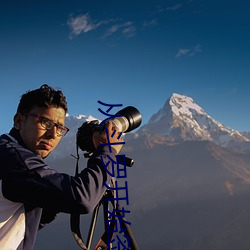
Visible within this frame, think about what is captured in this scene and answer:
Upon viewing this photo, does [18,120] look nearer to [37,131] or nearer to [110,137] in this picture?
[37,131]

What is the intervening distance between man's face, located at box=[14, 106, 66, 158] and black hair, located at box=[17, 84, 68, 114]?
34mm

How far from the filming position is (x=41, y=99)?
76.9 inches

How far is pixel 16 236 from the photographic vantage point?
1575 millimetres

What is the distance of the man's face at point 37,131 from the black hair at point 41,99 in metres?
0.03

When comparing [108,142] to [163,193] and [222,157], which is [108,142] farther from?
[222,157]

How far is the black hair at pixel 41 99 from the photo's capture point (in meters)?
1.94

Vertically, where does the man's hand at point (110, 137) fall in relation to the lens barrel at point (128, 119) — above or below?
below

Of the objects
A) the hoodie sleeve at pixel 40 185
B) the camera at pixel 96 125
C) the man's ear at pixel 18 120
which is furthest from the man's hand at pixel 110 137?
the man's ear at pixel 18 120

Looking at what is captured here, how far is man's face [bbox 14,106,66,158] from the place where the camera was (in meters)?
1.81

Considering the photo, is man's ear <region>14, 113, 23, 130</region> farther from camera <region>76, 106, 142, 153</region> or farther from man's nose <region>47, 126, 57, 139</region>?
camera <region>76, 106, 142, 153</region>

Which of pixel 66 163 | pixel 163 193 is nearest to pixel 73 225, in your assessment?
pixel 163 193

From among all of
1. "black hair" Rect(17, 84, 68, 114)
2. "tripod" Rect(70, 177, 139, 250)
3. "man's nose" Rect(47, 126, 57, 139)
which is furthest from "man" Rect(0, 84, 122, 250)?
"tripod" Rect(70, 177, 139, 250)

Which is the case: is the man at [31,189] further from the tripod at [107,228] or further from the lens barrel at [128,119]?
the lens barrel at [128,119]

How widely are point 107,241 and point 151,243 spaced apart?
4543 inches
